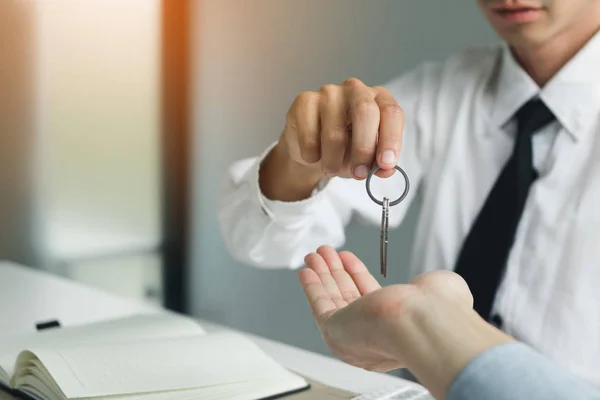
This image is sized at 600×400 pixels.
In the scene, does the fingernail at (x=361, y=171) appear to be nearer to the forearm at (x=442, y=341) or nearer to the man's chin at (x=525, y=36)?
the forearm at (x=442, y=341)

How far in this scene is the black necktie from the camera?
116cm

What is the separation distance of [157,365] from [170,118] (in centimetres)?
146

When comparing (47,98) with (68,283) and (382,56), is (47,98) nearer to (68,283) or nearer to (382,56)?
(68,283)

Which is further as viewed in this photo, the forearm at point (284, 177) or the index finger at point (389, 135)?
the forearm at point (284, 177)

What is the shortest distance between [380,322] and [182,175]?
70.0 inches

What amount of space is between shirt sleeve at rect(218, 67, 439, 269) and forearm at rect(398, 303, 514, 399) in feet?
1.91

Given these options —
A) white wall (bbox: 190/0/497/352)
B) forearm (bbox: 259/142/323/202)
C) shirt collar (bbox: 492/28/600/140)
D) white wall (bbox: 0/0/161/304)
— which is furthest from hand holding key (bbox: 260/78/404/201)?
white wall (bbox: 0/0/161/304)

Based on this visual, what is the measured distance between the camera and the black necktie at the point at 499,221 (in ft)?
3.80

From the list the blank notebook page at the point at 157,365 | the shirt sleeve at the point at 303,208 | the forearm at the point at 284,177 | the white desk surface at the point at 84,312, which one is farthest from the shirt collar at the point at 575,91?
the blank notebook page at the point at 157,365

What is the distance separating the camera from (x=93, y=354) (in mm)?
865

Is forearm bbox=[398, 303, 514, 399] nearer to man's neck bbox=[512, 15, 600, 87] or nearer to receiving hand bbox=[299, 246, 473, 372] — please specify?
receiving hand bbox=[299, 246, 473, 372]

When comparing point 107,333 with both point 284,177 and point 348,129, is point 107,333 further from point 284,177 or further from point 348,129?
point 348,129

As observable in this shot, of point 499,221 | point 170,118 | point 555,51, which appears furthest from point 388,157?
point 170,118

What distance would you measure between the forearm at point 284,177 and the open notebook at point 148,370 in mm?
261
